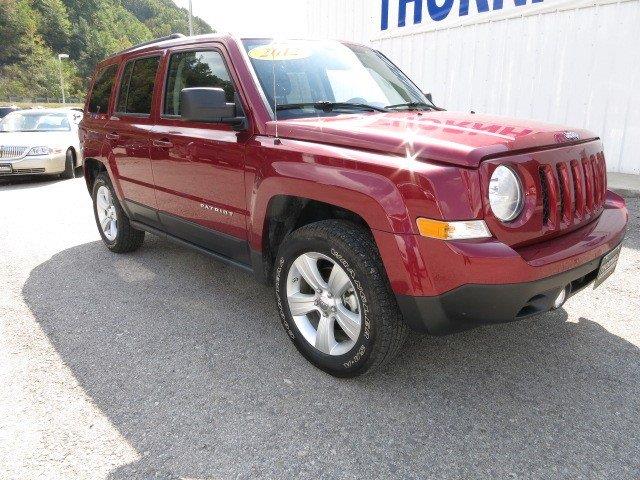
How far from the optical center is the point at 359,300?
248cm

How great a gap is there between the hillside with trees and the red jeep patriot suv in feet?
229

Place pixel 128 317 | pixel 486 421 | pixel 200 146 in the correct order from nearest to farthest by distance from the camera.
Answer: pixel 486 421, pixel 200 146, pixel 128 317

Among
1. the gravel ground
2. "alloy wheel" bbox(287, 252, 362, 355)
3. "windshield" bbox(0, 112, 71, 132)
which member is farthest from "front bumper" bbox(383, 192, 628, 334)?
"windshield" bbox(0, 112, 71, 132)

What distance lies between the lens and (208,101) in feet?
9.13

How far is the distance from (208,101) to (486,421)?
2164 mm

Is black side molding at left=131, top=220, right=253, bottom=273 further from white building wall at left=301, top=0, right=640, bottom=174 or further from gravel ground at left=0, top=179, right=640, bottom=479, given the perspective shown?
white building wall at left=301, top=0, right=640, bottom=174

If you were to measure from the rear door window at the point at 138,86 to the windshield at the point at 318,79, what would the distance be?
1124 millimetres

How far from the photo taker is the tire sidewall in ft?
7.98

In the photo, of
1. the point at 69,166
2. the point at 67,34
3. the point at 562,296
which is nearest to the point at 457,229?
the point at 562,296

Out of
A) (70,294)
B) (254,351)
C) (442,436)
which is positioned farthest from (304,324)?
(70,294)

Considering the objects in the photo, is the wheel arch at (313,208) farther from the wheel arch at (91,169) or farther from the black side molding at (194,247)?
the wheel arch at (91,169)

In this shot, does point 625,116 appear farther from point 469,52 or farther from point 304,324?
point 304,324

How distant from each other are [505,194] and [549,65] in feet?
20.9

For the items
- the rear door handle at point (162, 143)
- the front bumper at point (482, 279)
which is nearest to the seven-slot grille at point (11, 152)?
the rear door handle at point (162, 143)
